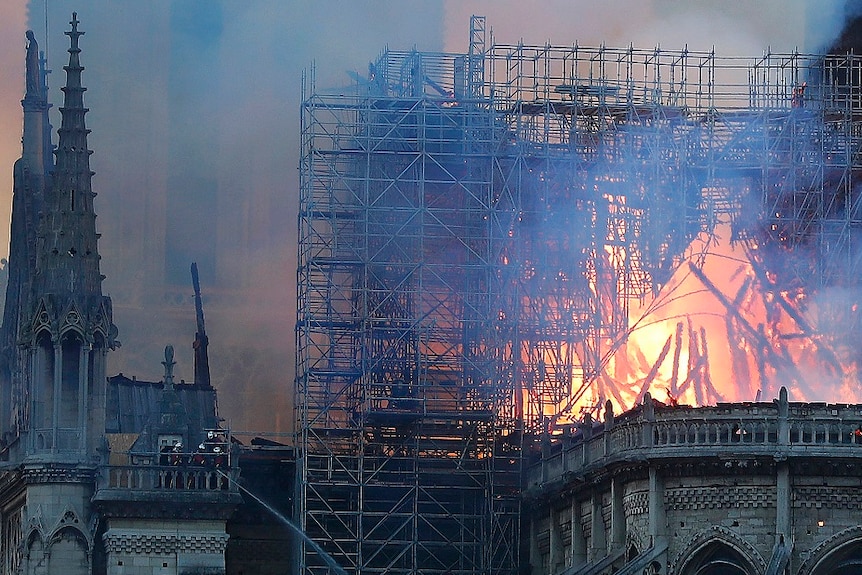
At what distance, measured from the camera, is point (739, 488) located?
83062mm

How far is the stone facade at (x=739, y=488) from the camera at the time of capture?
82000 millimetres

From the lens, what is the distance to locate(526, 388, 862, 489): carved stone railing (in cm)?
8194

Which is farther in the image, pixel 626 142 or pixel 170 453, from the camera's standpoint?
pixel 626 142

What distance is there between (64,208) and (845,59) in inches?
1149

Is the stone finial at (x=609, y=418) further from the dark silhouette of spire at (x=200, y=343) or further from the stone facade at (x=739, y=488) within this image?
the dark silhouette of spire at (x=200, y=343)

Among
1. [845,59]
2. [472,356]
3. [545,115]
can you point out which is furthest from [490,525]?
[845,59]

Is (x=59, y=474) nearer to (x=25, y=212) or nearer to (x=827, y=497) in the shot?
(x=25, y=212)

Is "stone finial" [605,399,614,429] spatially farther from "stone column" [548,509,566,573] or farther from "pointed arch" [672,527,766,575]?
"stone column" [548,509,566,573]

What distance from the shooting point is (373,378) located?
10156 centimetres

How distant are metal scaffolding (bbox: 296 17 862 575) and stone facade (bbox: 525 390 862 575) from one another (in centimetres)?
1318

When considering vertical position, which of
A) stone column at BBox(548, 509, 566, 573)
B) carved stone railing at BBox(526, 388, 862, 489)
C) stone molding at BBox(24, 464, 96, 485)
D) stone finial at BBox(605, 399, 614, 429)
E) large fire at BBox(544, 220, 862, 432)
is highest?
large fire at BBox(544, 220, 862, 432)

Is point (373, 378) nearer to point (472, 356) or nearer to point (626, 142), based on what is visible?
point (472, 356)

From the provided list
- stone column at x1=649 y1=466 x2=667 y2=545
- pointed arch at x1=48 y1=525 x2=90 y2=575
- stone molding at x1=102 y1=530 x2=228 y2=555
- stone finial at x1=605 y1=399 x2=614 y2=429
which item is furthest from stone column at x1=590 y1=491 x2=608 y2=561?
pointed arch at x1=48 y1=525 x2=90 y2=575

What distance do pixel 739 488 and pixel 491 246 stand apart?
799 inches
